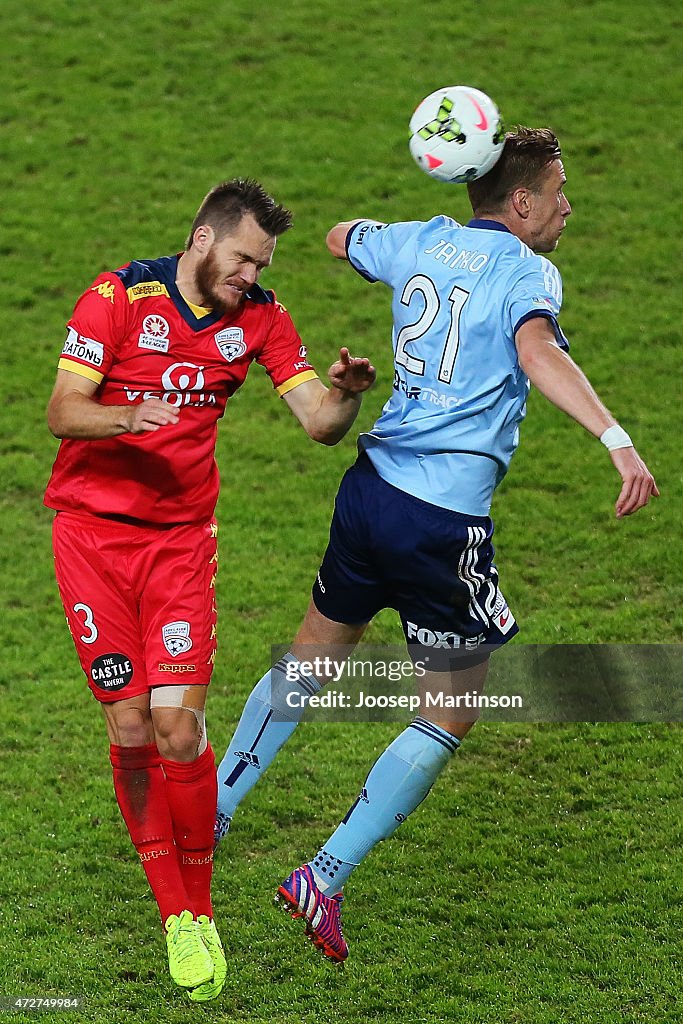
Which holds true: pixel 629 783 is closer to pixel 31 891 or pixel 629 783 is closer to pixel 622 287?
pixel 31 891

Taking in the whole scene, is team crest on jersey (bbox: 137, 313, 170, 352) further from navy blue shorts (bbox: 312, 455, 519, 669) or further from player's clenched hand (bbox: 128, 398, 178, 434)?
navy blue shorts (bbox: 312, 455, 519, 669)

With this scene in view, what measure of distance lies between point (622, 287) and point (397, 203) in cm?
223

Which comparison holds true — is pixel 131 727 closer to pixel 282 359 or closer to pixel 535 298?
pixel 282 359

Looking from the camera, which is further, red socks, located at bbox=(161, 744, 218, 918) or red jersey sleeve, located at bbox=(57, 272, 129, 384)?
red socks, located at bbox=(161, 744, 218, 918)

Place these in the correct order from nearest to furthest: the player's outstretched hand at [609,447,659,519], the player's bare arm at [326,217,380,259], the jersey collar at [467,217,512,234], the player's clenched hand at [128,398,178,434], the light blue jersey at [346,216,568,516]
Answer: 1. the player's outstretched hand at [609,447,659,519]
2. the player's clenched hand at [128,398,178,434]
3. the light blue jersey at [346,216,568,516]
4. the jersey collar at [467,217,512,234]
5. the player's bare arm at [326,217,380,259]

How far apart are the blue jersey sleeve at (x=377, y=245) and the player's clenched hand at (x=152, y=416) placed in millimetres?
1014

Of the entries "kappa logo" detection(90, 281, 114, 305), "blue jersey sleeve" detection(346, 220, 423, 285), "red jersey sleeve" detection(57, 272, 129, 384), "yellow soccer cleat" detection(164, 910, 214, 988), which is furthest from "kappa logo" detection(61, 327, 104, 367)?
"yellow soccer cleat" detection(164, 910, 214, 988)

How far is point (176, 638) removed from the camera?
5223mm

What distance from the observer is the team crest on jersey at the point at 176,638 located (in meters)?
5.20

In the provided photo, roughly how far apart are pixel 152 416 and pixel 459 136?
144 cm

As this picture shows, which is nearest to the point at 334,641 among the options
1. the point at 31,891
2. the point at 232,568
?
the point at 31,891

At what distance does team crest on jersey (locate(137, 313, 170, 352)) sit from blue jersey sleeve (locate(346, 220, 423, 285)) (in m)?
0.72

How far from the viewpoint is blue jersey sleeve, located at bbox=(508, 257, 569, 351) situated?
4789mm

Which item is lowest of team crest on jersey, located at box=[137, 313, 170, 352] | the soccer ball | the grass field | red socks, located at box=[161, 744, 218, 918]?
the grass field
